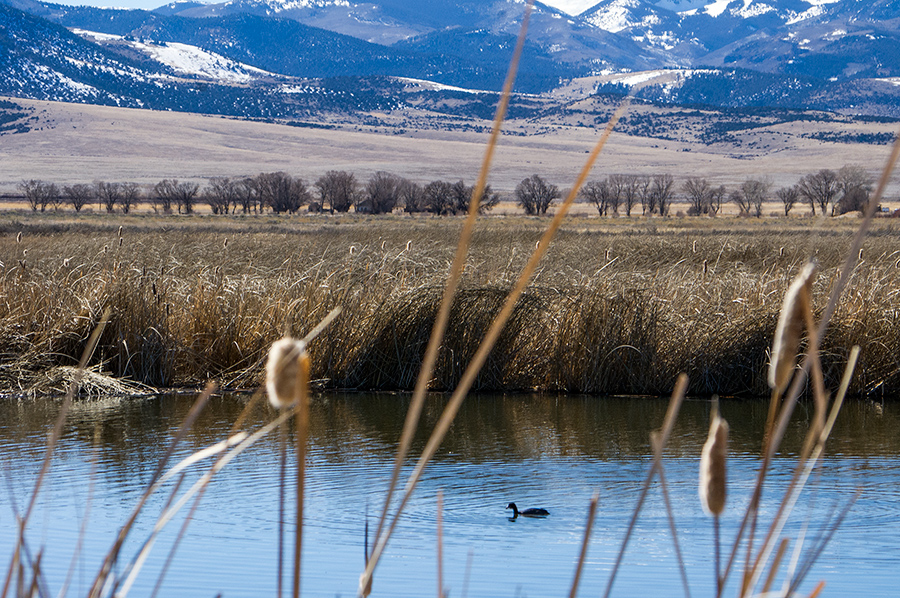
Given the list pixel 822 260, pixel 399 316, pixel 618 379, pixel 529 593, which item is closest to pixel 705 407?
pixel 618 379

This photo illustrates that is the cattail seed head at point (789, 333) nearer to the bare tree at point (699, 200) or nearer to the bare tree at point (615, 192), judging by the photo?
the bare tree at point (615, 192)

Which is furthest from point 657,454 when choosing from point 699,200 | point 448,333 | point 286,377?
point 699,200

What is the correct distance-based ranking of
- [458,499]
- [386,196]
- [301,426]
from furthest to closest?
1. [386,196]
2. [458,499]
3. [301,426]

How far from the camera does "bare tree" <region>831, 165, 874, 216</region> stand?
73875 mm

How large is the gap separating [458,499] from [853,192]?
251 feet

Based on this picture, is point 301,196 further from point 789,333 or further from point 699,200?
point 789,333

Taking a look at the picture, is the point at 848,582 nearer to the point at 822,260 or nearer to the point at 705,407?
the point at 705,407

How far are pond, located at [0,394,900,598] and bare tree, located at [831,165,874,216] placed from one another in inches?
2554

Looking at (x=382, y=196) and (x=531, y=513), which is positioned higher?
(x=382, y=196)

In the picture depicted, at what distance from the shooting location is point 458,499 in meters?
5.62

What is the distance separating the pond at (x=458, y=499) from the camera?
431 centimetres

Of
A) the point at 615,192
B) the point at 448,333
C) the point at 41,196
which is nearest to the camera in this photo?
the point at 448,333

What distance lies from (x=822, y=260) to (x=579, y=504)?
15.1 meters

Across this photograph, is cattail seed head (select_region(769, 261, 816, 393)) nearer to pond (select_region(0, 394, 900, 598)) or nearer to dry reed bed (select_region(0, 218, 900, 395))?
pond (select_region(0, 394, 900, 598))
